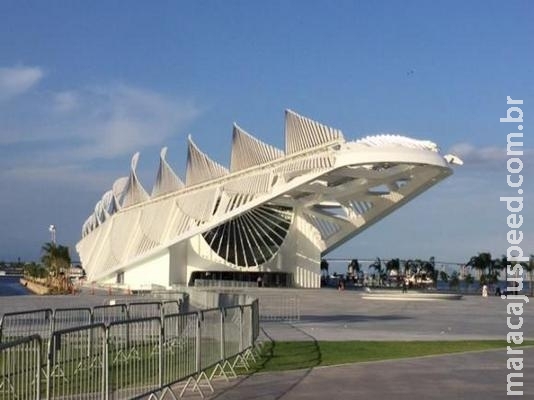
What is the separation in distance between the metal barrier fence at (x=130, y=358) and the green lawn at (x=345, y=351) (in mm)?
959

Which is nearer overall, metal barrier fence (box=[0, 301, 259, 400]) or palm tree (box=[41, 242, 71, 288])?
metal barrier fence (box=[0, 301, 259, 400])

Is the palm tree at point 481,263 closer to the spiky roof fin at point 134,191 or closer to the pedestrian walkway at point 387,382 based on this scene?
the spiky roof fin at point 134,191

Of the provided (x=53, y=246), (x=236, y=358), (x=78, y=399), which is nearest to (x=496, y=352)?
(x=236, y=358)

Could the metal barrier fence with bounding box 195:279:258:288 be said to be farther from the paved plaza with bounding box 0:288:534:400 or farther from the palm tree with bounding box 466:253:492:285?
the palm tree with bounding box 466:253:492:285

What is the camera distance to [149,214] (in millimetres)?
81438

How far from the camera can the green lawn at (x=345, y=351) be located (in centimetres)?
1628

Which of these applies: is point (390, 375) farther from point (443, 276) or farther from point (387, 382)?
point (443, 276)

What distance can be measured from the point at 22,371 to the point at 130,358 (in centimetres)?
259

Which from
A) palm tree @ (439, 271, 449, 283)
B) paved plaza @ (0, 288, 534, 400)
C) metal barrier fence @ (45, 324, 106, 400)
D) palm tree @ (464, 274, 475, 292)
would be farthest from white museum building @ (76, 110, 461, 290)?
palm tree @ (439, 271, 449, 283)

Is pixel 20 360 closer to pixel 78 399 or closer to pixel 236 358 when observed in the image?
pixel 78 399

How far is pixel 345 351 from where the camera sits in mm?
18641

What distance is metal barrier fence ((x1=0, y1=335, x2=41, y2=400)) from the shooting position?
26.0ft

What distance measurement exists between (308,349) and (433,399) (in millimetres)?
6927

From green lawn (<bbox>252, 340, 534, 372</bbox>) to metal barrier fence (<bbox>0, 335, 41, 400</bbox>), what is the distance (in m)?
7.13
